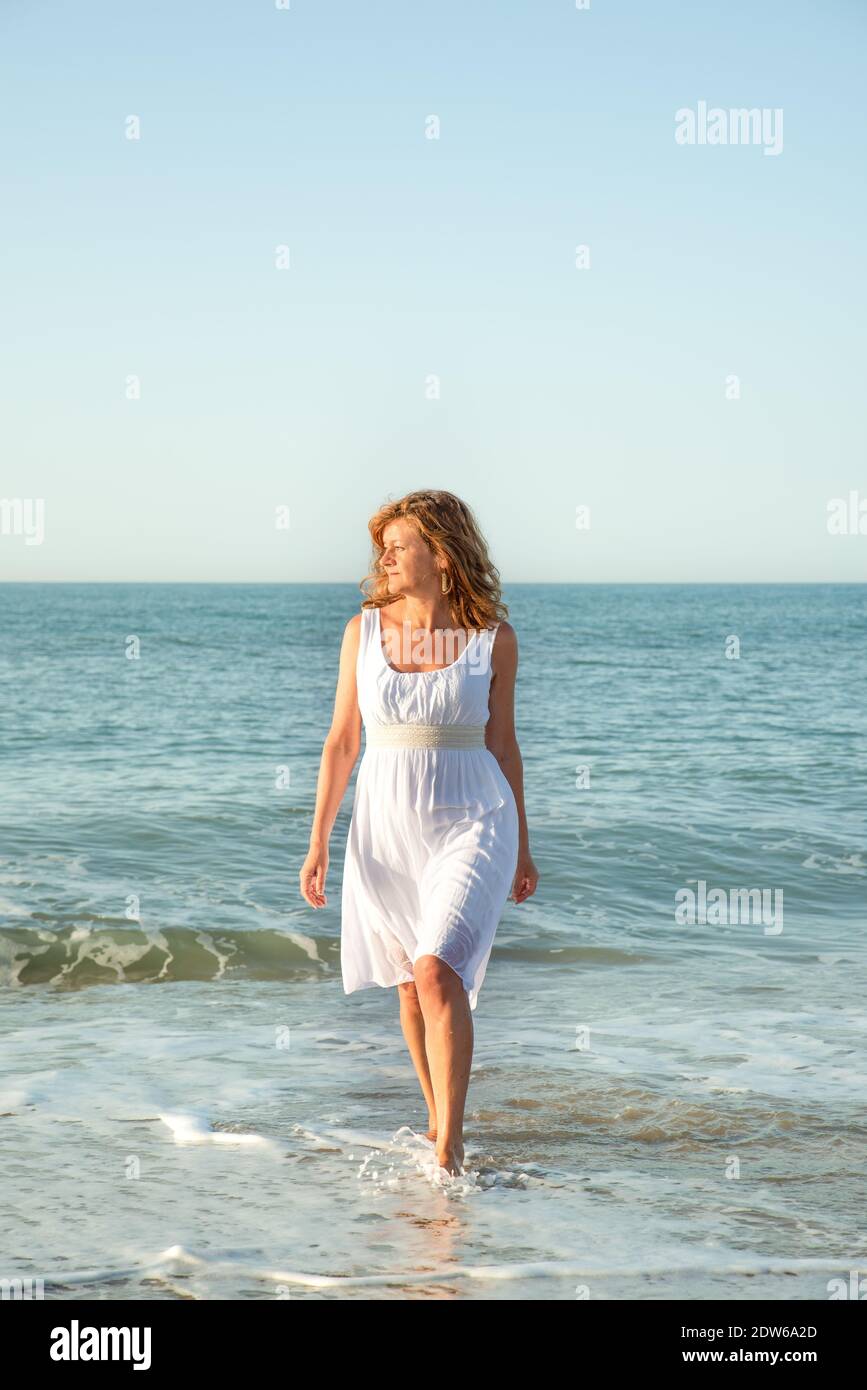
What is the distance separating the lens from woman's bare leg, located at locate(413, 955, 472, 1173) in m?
4.01

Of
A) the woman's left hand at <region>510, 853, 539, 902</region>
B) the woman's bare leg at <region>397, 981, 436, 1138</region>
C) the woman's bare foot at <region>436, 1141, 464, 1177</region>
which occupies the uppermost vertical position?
the woman's left hand at <region>510, 853, 539, 902</region>

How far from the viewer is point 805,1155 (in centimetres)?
446

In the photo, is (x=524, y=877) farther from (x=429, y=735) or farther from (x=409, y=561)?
(x=409, y=561)

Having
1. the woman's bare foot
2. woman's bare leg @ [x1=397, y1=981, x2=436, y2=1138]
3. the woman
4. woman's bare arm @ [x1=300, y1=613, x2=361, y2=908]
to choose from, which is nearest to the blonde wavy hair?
the woman

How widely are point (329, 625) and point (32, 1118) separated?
5462 centimetres

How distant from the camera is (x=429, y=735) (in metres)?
4.21

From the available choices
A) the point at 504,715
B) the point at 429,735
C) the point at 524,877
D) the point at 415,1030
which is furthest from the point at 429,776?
the point at 415,1030

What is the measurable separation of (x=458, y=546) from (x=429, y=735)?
58 centimetres

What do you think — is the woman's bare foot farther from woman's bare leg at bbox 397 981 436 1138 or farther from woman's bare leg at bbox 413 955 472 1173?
woman's bare leg at bbox 397 981 436 1138

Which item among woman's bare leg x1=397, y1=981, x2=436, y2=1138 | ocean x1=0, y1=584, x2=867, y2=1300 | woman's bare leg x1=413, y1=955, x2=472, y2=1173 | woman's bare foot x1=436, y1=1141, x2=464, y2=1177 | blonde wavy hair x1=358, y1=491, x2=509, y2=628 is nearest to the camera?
ocean x1=0, y1=584, x2=867, y2=1300

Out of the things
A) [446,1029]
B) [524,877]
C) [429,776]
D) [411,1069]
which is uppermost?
[429,776]

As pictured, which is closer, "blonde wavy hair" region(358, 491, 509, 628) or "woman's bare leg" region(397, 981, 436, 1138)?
"blonde wavy hair" region(358, 491, 509, 628)

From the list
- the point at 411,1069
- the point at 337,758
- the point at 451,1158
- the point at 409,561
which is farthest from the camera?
the point at 411,1069
